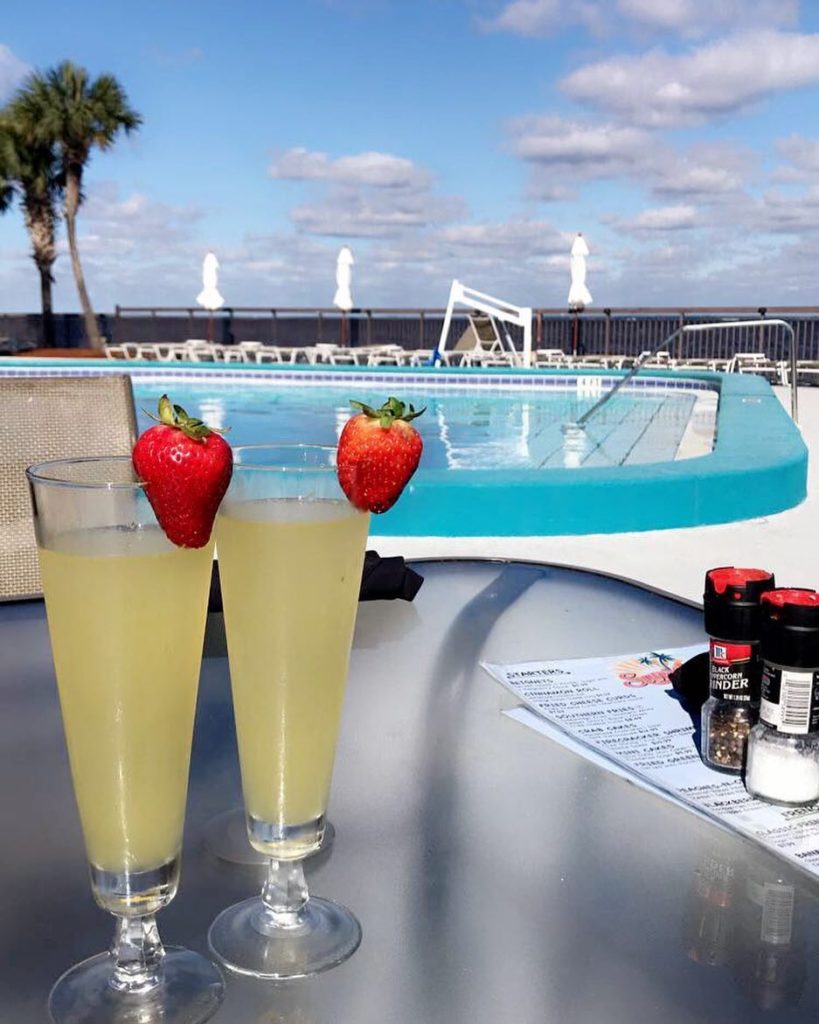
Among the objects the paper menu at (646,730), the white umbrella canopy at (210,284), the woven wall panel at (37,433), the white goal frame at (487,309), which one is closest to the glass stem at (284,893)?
the paper menu at (646,730)

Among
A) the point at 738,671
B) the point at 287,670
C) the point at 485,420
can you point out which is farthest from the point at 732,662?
the point at 485,420

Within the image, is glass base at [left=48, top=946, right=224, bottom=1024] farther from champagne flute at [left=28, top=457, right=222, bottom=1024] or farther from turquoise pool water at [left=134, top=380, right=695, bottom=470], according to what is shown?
turquoise pool water at [left=134, top=380, right=695, bottom=470]

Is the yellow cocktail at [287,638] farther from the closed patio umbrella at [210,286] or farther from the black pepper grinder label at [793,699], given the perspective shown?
the closed patio umbrella at [210,286]

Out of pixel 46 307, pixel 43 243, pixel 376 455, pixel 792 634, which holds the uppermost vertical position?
pixel 43 243

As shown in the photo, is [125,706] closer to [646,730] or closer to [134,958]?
[134,958]

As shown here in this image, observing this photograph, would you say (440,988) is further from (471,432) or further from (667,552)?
(471,432)

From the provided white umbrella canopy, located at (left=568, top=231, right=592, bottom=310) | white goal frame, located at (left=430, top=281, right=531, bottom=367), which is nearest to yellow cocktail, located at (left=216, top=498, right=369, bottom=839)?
white goal frame, located at (left=430, top=281, right=531, bottom=367)
